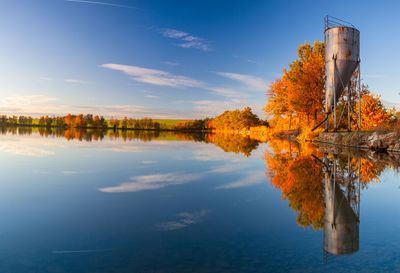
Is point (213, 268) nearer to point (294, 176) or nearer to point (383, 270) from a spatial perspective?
point (383, 270)

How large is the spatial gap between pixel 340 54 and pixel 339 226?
Answer: 2091 centimetres

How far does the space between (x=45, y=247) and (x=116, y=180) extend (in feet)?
12.4

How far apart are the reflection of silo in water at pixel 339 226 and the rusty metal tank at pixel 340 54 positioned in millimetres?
18734

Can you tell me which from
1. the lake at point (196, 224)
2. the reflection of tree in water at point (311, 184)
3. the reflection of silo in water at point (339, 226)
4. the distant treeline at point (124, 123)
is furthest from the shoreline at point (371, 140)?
the distant treeline at point (124, 123)

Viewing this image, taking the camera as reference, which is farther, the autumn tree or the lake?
the autumn tree

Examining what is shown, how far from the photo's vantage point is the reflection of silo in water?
3.02 m

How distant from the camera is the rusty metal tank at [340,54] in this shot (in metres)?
20.6

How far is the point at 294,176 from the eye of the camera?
7.18 metres

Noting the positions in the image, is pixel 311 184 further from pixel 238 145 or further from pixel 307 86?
Answer: pixel 307 86

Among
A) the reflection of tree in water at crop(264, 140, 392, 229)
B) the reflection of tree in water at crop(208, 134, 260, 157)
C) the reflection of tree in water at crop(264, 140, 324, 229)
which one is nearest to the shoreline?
the reflection of tree in water at crop(208, 134, 260, 157)

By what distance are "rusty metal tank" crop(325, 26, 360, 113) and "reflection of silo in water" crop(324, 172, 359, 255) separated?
18.7 m

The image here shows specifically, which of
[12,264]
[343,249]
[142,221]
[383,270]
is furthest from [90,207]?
[383,270]

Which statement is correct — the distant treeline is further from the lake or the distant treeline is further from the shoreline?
the lake

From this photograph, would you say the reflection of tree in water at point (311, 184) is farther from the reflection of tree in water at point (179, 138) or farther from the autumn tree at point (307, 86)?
the autumn tree at point (307, 86)
